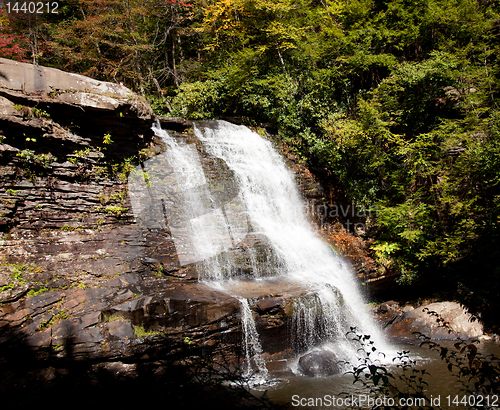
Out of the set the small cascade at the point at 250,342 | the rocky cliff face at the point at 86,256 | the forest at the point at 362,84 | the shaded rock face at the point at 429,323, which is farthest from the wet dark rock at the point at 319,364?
the forest at the point at 362,84

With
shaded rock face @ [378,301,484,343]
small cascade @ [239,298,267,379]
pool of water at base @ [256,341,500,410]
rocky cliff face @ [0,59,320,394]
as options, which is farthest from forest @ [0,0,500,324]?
rocky cliff face @ [0,59,320,394]

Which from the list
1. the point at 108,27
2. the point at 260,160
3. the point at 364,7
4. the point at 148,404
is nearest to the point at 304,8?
the point at 364,7

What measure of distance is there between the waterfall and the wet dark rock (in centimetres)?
38

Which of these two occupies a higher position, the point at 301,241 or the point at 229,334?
the point at 301,241

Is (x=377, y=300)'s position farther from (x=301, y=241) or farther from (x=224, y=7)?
(x=224, y=7)

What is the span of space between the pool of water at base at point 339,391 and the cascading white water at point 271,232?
0.89 m

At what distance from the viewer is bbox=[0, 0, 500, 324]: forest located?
7672mm

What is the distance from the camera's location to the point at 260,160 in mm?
10133

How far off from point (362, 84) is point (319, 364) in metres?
10.4

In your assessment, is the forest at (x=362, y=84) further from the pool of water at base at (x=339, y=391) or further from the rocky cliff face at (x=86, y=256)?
the rocky cliff face at (x=86, y=256)

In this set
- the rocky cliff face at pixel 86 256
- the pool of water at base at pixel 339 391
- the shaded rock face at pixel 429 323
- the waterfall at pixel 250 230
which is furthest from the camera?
the shaded rock face at pixel 429 323

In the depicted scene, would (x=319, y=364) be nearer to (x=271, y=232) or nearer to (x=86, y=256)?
(x=271, y=232)

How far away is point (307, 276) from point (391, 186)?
13.2 ft

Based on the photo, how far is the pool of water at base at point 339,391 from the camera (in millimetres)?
4219
